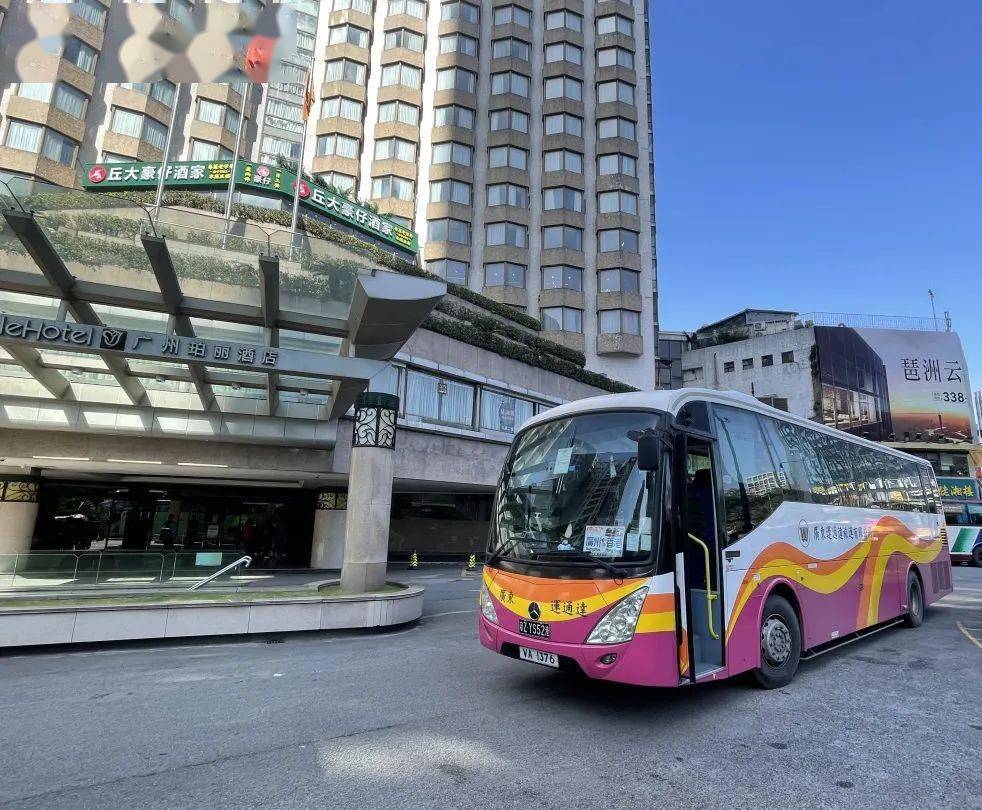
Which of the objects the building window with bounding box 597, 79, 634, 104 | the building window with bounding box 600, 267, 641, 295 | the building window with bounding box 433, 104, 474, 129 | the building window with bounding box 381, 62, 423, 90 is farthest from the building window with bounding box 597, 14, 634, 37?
the building window with bounding box 600, 267, 641, 295

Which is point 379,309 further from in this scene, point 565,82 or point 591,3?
point 591,3

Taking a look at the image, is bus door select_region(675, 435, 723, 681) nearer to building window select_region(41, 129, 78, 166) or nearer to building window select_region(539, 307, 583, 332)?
building window select_region(539, 307, 583, 332)

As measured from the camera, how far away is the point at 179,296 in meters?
9.66

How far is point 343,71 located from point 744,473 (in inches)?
1721

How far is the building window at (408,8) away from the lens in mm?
41938

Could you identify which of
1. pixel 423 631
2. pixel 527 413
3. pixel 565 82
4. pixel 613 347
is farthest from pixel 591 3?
pixel 423 631

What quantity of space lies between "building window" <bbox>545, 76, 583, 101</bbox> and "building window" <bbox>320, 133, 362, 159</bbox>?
14796 mm

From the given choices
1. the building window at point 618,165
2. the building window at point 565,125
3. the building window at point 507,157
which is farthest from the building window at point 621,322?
the building window at point 565,125

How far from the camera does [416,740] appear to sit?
4738 mm

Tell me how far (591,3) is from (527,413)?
36.4 m

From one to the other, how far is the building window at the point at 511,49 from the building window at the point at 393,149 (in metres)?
10.3

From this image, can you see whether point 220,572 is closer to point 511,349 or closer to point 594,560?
point 594,560

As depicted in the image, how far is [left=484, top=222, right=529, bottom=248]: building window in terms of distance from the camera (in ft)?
129

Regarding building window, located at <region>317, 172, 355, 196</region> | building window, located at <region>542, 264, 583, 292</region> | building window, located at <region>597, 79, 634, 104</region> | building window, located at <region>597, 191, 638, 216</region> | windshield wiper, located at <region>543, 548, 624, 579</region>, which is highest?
building window, located at <region>597, 79, 634, 104</region>
